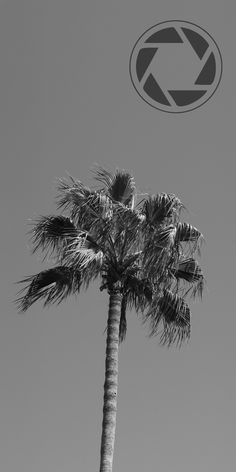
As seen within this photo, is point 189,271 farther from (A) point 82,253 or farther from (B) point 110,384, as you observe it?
(B) point 110,384

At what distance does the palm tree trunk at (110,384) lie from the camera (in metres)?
21.6

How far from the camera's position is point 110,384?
72.8 feet

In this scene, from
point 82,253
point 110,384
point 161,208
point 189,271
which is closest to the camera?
point 110,384

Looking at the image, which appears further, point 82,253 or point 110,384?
point 82,253

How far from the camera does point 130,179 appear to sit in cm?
2423

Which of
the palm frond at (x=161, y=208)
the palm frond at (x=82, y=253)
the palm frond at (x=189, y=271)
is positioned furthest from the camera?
the palm frond at (x=189, y=271)

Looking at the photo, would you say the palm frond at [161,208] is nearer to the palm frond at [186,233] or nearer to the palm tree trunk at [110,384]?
the palm frond at [186,233]

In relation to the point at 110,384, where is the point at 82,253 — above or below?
above

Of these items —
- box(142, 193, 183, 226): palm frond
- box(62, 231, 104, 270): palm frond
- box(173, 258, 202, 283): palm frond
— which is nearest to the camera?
box(62, 231, 104, 270): palm frond

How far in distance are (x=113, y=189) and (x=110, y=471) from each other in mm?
5939

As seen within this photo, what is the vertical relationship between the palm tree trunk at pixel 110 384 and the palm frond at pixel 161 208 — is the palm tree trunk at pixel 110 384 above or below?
below

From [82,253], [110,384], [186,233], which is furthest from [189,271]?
[110,384]

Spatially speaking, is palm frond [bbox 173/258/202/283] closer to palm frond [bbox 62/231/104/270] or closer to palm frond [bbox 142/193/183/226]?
palm frond [bbox 142/193/183/226]

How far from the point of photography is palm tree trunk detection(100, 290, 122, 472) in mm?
21578
